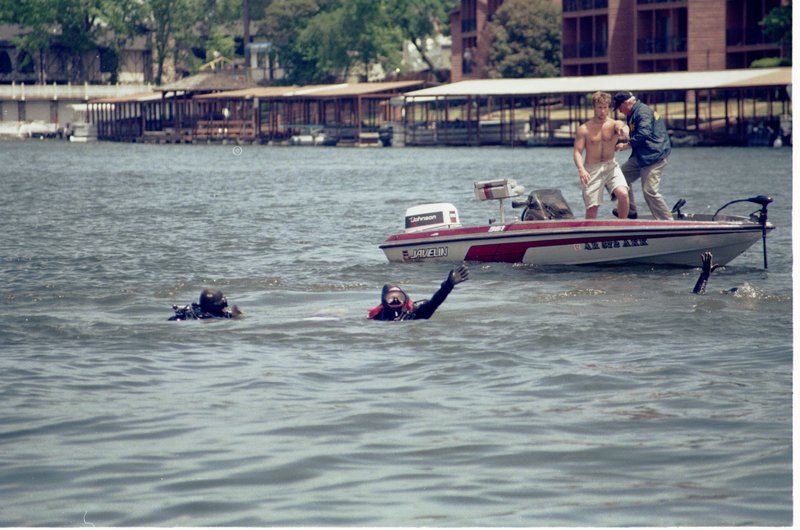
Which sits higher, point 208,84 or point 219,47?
point 219,47

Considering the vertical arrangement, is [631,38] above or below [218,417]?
above

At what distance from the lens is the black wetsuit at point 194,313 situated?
14859 mm


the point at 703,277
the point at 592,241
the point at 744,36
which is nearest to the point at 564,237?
the point at 592,241

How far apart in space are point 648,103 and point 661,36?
4894 mm

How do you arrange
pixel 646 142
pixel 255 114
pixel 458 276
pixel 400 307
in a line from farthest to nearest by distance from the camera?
1. pixel 255 114
2. pixel 646 142
3. pixel 400 307
4. pixel 458 276

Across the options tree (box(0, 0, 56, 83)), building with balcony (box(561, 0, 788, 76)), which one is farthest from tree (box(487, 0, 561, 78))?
tree (box(0, 0, 56, 83))

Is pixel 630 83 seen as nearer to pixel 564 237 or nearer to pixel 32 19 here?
pixel 564 237

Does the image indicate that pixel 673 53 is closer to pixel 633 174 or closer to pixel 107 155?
pixel 107 155

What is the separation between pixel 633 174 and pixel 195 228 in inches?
533

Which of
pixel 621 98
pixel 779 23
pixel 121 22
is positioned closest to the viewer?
pixel 621 98

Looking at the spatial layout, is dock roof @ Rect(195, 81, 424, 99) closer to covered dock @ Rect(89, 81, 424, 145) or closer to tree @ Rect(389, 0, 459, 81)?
covered dock @ Rect(89, 81, 424, 145)

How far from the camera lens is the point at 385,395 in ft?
36.8

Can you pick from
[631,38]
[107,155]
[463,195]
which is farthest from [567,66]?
[463,195]

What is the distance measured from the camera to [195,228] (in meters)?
30.2
